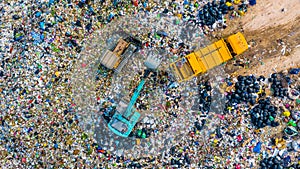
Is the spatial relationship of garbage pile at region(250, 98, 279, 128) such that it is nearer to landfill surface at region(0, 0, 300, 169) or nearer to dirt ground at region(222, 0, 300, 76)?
landfill surface at region(0, 0, 300, 169)

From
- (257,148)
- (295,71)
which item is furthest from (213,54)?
(257,148)

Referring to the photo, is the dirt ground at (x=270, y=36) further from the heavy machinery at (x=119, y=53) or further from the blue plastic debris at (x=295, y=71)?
the heavy machinery at (x=119, y=53)

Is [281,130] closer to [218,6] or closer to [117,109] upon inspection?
[218,6]

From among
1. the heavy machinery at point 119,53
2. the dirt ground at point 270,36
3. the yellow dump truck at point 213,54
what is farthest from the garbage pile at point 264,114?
the heavy machinery at point 119,53

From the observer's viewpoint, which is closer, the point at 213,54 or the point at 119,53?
the point at 213,54

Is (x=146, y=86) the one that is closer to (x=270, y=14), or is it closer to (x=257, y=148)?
(x=257, y=148)

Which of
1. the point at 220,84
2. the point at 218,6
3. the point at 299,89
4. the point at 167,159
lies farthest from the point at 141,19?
the point at 299,89
